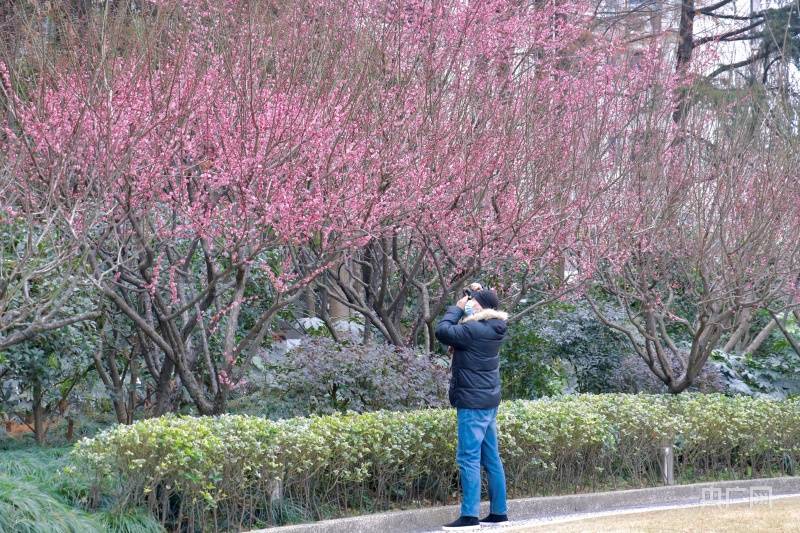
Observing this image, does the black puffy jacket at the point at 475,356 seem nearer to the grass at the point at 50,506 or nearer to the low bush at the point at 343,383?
the low bush at the point at 343,383

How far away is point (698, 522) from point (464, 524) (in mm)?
1837

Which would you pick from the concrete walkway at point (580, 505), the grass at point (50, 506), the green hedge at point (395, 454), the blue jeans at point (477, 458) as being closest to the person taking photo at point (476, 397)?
the blue jeans at point (477, 458)

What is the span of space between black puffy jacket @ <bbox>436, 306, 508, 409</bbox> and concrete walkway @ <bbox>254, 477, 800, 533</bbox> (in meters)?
0.97

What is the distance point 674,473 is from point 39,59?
6.98m

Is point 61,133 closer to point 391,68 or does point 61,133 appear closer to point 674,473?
point 391,68

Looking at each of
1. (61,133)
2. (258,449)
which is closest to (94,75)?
(61,133)

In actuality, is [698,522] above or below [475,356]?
below

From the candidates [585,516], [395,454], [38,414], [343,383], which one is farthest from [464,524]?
[38,414]

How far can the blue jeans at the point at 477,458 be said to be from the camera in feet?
24.8

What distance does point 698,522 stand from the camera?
7.82 m

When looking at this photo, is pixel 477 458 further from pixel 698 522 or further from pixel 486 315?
pixel 698 522

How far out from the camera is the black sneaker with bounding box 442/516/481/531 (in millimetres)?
7543

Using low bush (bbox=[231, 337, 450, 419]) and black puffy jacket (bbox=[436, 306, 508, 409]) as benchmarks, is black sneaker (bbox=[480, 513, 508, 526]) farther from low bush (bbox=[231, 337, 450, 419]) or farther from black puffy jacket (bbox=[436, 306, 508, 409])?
low bush (bbox=[231, 337, 450, 419])

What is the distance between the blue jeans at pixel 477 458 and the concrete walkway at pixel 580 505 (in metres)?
0.28
